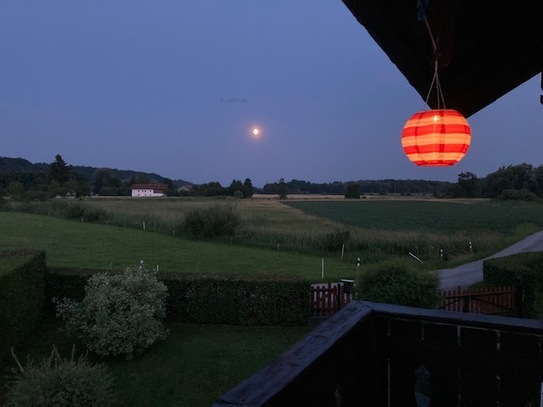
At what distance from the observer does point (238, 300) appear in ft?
36.3

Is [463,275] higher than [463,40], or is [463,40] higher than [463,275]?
[463,40]

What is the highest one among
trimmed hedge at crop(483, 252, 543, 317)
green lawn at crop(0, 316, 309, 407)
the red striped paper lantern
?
the red striped paper lantern

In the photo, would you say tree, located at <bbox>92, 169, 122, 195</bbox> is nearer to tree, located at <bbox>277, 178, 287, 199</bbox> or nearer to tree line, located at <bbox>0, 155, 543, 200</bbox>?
tree line, located at <bbox>0, 155, 543, 200</bbox>

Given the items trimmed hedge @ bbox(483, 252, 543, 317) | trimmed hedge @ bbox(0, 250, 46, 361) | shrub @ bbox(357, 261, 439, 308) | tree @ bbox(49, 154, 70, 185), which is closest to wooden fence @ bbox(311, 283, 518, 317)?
trimmed hedge @ bbox(483, 252, 543, 317)

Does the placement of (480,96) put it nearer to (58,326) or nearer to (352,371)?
(352,371)

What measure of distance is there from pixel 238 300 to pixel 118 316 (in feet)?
10.2

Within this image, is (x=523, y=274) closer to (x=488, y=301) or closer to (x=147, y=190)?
(x=488, y=301)

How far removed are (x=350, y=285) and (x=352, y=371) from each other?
9707 millimetres

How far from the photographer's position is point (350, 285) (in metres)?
11.4

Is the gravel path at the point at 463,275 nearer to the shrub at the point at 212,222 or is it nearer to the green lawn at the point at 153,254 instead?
the green lawn at the point at 153,254

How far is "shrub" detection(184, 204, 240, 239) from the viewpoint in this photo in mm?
28906

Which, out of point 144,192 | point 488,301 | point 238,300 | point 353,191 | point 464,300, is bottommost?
point 238,300

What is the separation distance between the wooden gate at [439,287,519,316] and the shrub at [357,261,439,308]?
5.07 ft

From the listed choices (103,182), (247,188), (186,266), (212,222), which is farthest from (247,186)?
(186,266)
